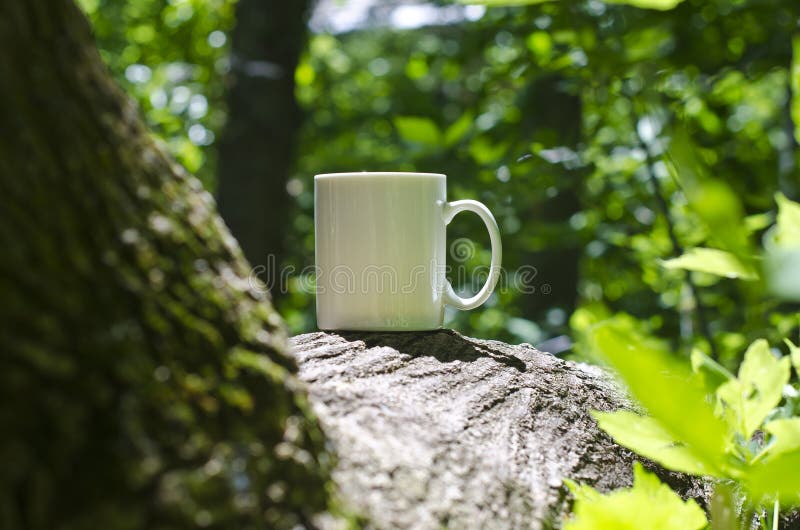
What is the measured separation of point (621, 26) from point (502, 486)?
1.41 meters

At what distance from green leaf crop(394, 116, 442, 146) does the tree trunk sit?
1.25m

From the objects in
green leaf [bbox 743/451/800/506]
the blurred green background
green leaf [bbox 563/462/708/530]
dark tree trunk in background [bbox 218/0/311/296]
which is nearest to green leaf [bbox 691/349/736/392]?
green leaf [bbox 563/462/708/530]

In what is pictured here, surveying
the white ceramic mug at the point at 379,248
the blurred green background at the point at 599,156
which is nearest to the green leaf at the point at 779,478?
the blurred green background at the point at 599,156

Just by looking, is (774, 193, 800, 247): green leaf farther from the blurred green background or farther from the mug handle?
the mug handle

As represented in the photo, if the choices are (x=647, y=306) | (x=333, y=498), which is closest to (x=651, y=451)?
(x=333, y=498)

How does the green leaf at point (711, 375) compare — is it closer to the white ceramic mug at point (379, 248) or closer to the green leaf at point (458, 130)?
the white ceramic mug at point (379, 248)

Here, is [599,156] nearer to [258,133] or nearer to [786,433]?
[258,133]

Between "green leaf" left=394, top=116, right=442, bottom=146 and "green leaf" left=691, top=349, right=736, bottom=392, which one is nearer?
"green leaf" left=691, top=349, right=736, bottom=392

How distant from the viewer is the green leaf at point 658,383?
20 cm

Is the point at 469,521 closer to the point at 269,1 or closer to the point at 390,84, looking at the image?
the point at 269,1

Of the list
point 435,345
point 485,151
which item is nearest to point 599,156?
point 485,151

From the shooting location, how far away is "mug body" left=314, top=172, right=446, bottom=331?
1254 mm

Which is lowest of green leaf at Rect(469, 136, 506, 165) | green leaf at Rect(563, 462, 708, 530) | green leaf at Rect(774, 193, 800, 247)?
green leaf at Rect(563, 462, 708, 530)

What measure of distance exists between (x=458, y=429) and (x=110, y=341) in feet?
1.43
